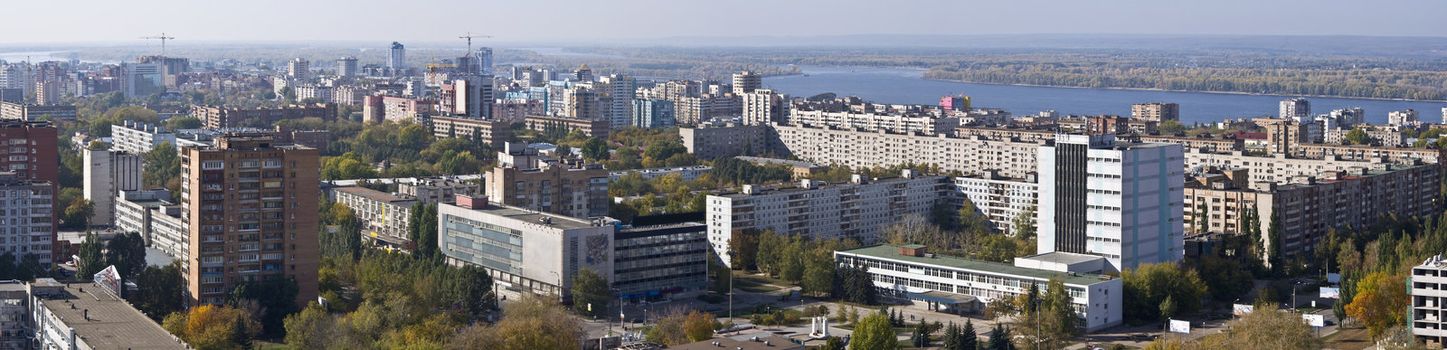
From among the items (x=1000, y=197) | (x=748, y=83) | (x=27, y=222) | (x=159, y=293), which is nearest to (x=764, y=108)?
(x=748, y=83)

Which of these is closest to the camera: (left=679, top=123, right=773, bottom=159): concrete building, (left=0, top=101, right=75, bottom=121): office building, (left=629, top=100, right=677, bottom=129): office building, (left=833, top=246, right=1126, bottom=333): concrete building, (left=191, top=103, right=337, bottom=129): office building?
(left=833, top=246, right=1126, bottom=333): concrete building

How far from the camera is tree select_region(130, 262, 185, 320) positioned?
18.7m

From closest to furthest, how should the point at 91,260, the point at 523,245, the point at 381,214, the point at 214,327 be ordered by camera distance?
the point at 214,327
the point at 91,260
the point at 523,245
the point at 381,214

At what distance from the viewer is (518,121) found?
4828 centimetres

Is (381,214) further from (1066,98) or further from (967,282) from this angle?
(1066,98)

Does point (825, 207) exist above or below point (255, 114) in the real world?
below

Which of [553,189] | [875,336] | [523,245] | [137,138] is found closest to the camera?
[875,336]

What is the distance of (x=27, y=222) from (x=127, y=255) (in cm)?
117

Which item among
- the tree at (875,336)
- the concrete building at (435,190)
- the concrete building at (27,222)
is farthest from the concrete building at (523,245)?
the tree at (875,336)

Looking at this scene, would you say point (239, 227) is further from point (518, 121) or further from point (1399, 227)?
point (518, 121)

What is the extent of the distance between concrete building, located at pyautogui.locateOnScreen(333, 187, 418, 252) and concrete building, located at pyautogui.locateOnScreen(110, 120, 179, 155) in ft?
34.2

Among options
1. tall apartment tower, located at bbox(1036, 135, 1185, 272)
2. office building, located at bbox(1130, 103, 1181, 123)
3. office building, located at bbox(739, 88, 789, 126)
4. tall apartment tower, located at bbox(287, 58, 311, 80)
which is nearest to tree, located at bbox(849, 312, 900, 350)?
tall apartment tower, located at bbox(1036, 135, 1185, 272)

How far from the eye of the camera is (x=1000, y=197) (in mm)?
27031

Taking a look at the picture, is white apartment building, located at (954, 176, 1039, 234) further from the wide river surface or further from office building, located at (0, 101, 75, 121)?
the wide river surface
